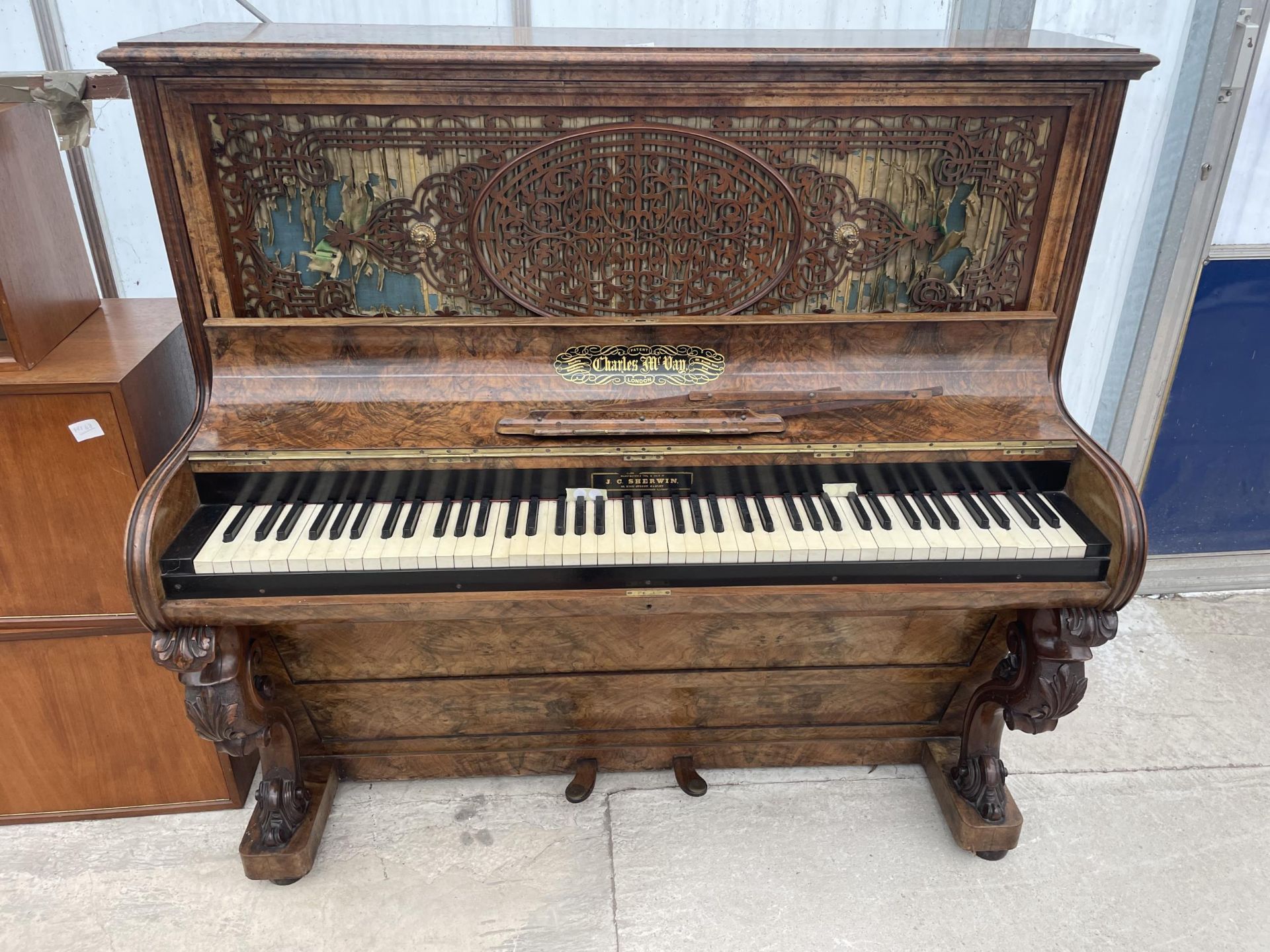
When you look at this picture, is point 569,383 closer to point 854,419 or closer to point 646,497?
point 646,497

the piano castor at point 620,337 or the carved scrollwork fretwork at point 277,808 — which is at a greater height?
the piano castor at point 620,337

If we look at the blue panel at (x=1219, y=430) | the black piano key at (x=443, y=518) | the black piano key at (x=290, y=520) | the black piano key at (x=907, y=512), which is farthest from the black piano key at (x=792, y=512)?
the blue panel at (x=1219, y=430)

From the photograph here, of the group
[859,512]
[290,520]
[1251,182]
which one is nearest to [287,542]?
[290,520]

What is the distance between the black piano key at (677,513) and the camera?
1.85 m

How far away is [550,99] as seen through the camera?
1.78 m

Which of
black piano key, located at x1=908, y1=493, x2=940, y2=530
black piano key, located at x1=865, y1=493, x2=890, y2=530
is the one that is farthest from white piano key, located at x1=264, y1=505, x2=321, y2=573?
black piano key, located at x1=908, y1=493, x2=940, y2=530

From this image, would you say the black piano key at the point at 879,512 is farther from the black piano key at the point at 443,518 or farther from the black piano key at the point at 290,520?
the black piano key at the point at 290,520

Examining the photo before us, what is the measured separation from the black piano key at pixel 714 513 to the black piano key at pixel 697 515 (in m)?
0.02

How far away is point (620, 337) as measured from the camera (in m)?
1.97

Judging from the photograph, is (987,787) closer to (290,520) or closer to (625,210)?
(625,210)

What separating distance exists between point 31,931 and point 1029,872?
249 centimetres

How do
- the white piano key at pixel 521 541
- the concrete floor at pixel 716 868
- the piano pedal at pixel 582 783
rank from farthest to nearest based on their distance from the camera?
the piano pedal at pixel 582 783, the concrete floor at pixel 716 868, the white piano key at pixel 521 541

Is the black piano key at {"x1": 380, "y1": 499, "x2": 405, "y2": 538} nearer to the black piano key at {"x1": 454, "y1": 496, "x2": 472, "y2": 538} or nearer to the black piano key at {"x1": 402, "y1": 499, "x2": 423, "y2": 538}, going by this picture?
the black piano key at {"x1": 402, "y1": 499, "x2": 423, "y2": 538}

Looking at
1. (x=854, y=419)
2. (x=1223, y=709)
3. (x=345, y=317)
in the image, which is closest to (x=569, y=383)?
(x=345, y=317)
